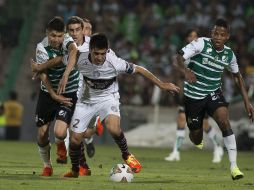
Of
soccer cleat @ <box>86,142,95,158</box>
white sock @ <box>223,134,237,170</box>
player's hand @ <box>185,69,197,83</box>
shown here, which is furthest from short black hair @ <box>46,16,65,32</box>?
soccer cleat @ <box>86,142,95,158</box>

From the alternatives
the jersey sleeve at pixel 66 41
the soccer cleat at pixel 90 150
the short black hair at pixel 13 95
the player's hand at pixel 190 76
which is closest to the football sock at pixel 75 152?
the jersey sleeve at pixel 66 41

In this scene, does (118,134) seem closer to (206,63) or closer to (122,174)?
(122,174)

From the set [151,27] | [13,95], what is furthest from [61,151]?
[151,27]

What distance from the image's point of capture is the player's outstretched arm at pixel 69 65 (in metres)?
13.1

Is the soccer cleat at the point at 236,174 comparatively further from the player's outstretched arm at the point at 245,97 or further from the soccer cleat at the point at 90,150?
the soccer cleat at the point at 90,150

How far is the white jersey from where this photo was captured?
13.1 m

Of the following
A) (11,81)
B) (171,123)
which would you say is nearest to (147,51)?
(171,123)

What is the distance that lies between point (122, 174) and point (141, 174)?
2.01 meters

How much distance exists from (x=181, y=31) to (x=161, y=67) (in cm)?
164

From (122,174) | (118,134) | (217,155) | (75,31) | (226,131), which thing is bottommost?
(217,155)

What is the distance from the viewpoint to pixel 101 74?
43.2 feet

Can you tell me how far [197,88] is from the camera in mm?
14891

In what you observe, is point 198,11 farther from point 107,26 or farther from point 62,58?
point 62,58

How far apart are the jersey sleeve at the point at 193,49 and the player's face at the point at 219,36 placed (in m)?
0.22
